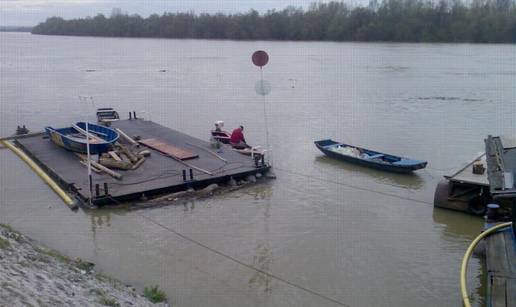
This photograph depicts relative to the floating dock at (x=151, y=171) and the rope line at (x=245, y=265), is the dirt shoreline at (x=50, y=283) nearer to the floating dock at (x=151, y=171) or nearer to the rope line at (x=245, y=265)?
the rope line at (x=245, y=265)

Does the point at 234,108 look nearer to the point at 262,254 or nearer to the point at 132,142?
the point at 132,142

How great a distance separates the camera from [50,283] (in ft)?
21.1

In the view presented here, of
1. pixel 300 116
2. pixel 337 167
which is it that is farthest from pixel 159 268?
pixel 300 116

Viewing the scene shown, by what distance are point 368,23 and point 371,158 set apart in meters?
72.1

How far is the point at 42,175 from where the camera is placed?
14.8 metres

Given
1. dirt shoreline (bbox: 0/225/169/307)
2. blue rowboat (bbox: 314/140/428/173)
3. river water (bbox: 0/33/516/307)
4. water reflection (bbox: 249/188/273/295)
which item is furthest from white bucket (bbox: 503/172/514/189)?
blue rowboat (bbox: 314/140/428/173)

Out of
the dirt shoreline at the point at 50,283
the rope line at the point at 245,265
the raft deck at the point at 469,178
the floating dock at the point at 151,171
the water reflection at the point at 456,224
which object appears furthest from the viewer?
the floating dock at the point at 151,171

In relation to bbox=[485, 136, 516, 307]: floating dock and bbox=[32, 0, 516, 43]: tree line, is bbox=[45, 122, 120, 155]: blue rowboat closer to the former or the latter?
bbox=[485, 136, 516, 307]: floating dock

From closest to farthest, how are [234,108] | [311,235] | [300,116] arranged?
[311,235] → [300,116] → [234,108]

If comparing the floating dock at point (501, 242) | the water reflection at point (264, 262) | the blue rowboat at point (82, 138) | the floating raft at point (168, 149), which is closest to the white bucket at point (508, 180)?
the floating dock at point (501, 242)

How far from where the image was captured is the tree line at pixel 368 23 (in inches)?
3061

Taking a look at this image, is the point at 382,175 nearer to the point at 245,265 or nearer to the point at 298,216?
the point at 298,216

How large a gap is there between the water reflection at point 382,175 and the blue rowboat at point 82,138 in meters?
7.21

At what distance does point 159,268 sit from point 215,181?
4740 mm
